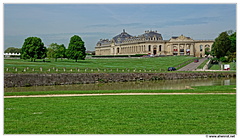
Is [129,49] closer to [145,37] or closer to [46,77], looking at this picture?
[145,37]

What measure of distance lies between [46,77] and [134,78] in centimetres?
1434

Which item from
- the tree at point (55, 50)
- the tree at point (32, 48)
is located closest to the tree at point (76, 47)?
the tree at point (32, 48)

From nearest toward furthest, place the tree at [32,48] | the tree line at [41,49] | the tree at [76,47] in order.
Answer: the tree at [32,48], the tree line at [41,49], the tree at [76,47]

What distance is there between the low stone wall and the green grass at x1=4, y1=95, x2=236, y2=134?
24174 millimetres

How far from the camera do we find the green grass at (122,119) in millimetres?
9883

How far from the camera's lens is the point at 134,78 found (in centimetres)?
4753

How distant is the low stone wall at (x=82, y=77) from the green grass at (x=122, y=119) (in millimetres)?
24174

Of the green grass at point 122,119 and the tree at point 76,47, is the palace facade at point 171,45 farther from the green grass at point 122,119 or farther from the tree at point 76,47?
the green grass at point 122,119

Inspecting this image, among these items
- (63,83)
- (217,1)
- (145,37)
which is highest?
(145,37)

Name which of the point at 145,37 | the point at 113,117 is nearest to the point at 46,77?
the point at 113,117

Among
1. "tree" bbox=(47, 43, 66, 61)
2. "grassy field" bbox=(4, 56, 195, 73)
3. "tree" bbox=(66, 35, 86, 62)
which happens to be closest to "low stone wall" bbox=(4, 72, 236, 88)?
"grassy field" bbox=(4, 56, 195, 73)

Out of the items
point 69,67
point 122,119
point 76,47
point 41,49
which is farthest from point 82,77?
point 76,47

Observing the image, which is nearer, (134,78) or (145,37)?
(134,78)

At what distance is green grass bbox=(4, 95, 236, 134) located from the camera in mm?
9883
